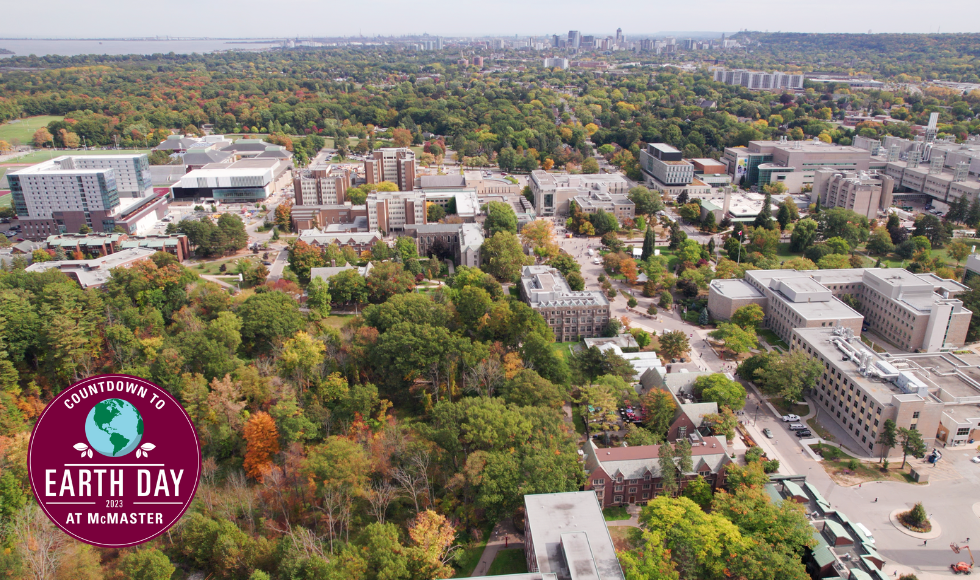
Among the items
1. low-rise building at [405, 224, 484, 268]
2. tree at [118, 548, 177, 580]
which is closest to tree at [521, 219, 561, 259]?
low-rise building at [405, 224, 484, 268]

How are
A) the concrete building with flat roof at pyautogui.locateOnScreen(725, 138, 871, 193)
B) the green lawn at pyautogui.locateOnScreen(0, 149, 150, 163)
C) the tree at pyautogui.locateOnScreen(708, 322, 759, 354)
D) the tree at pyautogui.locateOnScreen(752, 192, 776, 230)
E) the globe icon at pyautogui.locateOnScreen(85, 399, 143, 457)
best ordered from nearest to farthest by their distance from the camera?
the globe icon at pyautogui.locateOnScreen(85, 399, 143, 457) < the tree at pyautogui.locateOnScreen(708, 322, 759, 354) < the tree at pyautogui.locateOnScreen(752, 192, 776, 230) < the concrete building with flat roof at pyautogui.locateOnScreen(725, 138, 871, 193) < the green lawn at pyautogui.locateOnScreen(0, 149, 150, 163)

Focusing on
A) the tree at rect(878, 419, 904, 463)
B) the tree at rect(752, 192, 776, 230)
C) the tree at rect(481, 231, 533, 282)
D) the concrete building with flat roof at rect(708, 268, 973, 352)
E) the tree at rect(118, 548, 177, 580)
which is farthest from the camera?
the tree at rect(752, 192, 776, 230)

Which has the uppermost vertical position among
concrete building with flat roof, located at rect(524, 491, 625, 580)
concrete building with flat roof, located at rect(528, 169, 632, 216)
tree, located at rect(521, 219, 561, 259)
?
concrete building with flat roof, located at rect(528, 169, 632, 216)

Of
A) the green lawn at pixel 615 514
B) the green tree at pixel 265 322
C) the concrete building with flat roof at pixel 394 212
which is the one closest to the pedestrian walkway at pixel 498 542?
the green lawn at pixel 615 514

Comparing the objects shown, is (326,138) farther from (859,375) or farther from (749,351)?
(859,375)

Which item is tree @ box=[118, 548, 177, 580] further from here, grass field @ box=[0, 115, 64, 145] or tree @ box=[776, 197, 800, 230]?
grass field @ box=[0, 115, 64, 145]

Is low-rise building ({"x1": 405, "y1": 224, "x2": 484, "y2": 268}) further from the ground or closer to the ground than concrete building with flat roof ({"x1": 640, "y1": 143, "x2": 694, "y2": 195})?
closer to the ground

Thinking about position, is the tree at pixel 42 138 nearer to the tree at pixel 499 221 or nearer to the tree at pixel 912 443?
the tree at pixel 499 221
